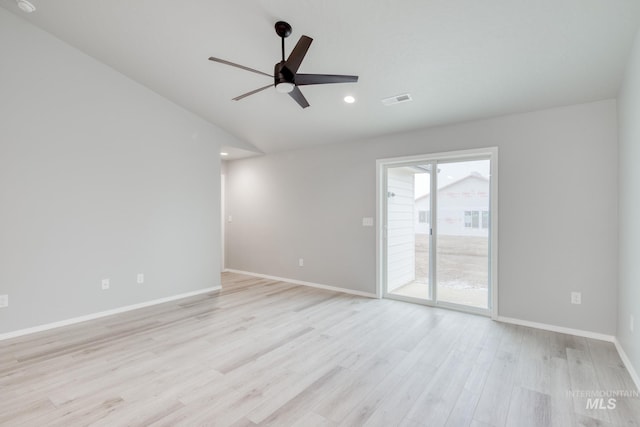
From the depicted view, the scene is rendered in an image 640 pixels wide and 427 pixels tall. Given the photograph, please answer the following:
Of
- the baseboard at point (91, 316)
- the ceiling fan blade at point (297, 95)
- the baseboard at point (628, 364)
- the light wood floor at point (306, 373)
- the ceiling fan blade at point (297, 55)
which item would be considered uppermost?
the ceiling fan blade at point (297, 55)

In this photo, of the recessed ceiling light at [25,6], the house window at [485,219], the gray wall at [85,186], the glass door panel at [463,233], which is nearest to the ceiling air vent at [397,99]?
the glass door panel at [463,233]

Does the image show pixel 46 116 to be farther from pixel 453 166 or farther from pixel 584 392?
pixel 584 392

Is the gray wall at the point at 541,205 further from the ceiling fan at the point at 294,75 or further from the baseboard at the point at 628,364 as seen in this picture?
the ceiling fan at the point at 294,75

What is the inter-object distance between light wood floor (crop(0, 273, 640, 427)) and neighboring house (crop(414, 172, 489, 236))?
116cm

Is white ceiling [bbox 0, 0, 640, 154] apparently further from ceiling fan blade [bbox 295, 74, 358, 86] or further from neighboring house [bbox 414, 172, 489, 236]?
neighboring house [bbox 414, 172, 489, 236]

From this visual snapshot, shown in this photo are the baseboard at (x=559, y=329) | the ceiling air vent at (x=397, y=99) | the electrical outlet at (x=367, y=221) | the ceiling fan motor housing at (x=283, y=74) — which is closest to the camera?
the ceiling fan motor housing at (x=283, y=74)

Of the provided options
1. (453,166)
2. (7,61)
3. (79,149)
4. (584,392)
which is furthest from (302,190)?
(584,392)

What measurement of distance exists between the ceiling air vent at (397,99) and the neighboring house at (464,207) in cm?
139

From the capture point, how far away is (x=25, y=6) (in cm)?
309

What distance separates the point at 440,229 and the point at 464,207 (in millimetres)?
454

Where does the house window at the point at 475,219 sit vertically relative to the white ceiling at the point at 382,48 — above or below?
below

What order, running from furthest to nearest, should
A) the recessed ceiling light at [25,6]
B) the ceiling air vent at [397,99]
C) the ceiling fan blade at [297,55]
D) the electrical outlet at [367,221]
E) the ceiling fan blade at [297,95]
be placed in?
the electrical outlet at [367,221]
the ceiling air vent at [397,99]
the recessed ceiling light at [25,6]
the ceiling fan blade at [297,95]
the ceiling fan blade at [297,55]

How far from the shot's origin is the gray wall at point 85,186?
11.1 feet

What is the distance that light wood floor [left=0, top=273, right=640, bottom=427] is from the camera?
2.02 metres
